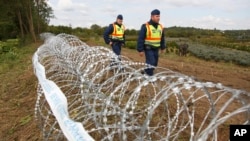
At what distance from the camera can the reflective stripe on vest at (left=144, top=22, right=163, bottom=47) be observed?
7543 mm

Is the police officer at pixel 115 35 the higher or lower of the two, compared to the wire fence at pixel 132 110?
higher

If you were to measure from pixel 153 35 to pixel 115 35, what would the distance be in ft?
7.29

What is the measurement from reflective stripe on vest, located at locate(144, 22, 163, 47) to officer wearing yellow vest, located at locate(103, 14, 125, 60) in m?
2.13

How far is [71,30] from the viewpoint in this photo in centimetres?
5288

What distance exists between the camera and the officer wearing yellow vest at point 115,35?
9.59 meters

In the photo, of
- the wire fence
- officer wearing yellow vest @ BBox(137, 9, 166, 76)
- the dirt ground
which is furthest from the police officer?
the dirt ground

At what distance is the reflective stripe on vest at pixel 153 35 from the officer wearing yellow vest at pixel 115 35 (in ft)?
6.97

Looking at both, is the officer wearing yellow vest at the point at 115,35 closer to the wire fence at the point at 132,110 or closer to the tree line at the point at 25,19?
the wire fence at the point at 132,110

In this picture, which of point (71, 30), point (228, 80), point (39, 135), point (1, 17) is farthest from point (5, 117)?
point (71, 30)

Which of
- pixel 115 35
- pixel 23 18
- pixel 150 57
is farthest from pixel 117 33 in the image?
pixel 23 18

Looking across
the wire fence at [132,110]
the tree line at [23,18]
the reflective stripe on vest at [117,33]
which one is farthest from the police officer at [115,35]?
A: the tree line at [23,18]

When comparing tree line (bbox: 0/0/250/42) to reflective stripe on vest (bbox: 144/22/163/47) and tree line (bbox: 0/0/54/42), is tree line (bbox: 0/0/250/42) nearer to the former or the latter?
tree line (bbox: 0/0/54/42)

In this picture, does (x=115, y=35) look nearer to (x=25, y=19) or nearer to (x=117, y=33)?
(x=117, y=33)

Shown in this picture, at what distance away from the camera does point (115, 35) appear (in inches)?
379
